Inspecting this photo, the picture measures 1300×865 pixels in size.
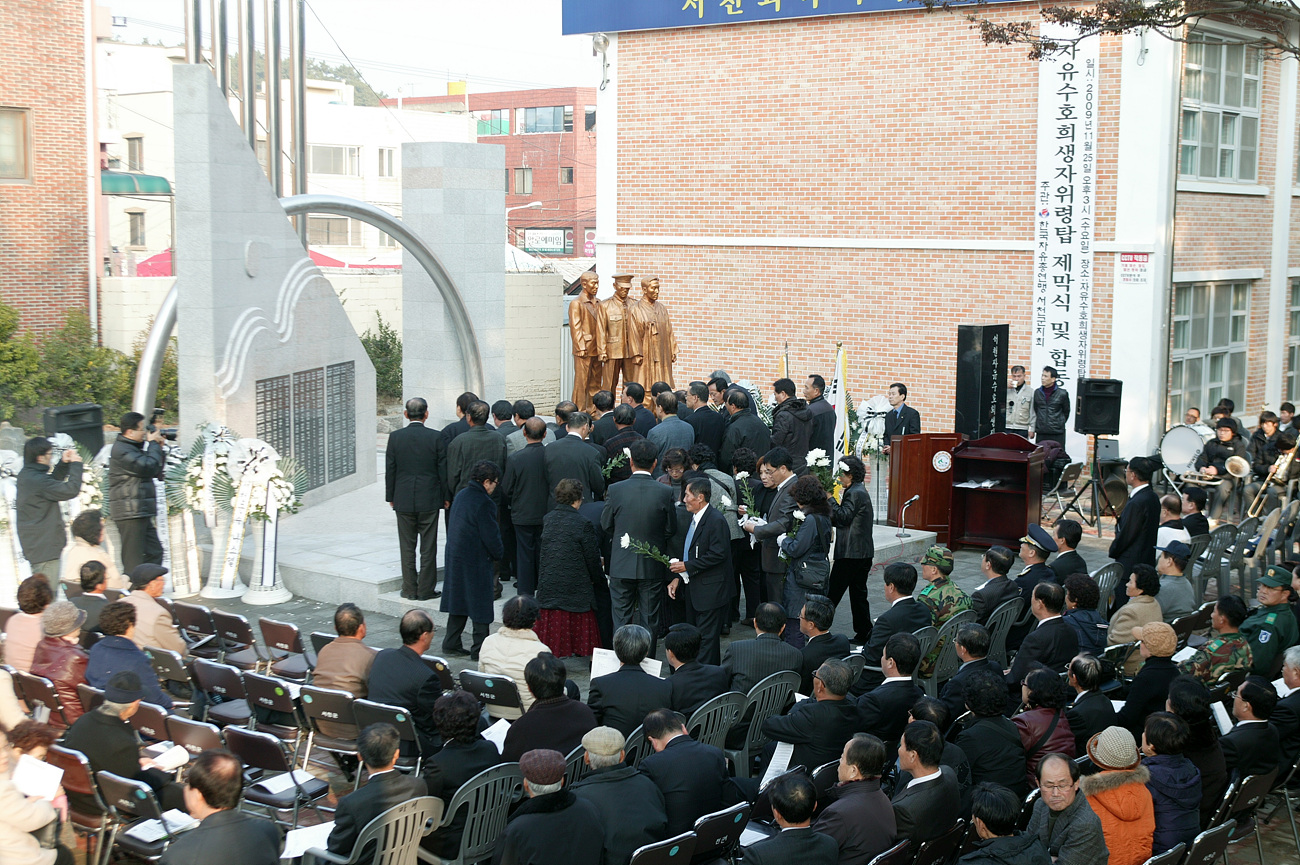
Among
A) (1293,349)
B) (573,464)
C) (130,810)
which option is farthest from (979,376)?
(130,810)

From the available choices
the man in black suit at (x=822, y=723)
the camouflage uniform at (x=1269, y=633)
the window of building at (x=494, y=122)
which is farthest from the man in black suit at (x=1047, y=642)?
the window of building at (x=494, y=122)

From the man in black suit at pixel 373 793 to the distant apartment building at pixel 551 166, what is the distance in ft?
163

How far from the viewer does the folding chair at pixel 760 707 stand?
653cm

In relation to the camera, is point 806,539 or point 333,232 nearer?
point 806,539

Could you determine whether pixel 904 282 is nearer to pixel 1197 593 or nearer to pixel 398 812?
pixel 1197 593

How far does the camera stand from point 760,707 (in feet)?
22.0

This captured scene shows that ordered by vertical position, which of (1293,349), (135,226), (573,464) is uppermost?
(135,226)

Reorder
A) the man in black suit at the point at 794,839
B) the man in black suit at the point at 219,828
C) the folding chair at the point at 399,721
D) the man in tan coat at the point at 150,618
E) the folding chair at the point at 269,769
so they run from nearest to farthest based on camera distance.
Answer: the man in black suit at the point at 219,828, the man in black suit at the point at 794,839, the folding chair at the point at 269,769, the folding chair at the point at 399,721, the man in tan coat at the point at 150,618

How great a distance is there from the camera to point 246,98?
58.0ft

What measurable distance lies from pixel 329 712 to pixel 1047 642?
13.5 feet

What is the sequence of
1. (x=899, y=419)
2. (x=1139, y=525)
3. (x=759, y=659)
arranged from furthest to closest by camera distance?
1. (x=899, y=419)
2. (x=1139, y=525)
3. (x=759, y=659)

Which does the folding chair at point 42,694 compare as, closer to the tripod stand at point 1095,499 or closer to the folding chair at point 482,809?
the folding chair at point 482,809

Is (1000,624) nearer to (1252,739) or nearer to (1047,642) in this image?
(1047,642)

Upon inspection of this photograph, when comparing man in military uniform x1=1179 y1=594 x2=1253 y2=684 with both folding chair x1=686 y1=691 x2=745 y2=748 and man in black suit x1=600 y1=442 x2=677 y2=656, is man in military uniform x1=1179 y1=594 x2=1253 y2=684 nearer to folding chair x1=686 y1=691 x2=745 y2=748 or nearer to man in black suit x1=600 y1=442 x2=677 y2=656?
folding chair x1=686 y1=691 x2=745 y2=748
